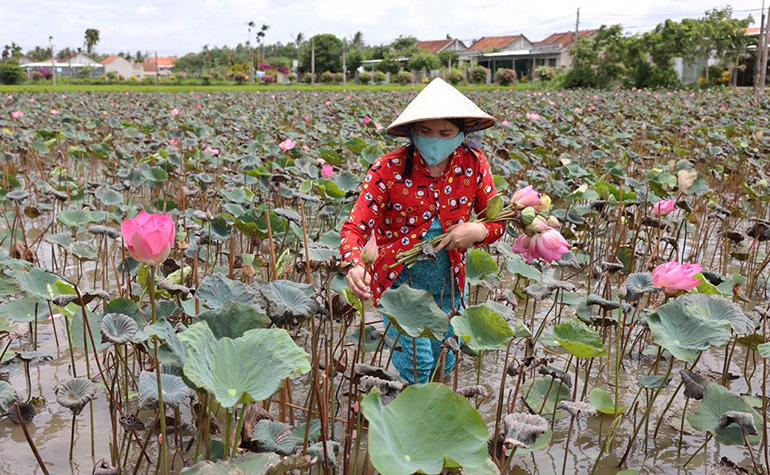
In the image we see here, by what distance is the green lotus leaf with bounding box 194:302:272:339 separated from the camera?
1.32m

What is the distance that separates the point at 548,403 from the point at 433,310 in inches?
28.1

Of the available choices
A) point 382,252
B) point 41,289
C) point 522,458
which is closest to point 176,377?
point 41,289

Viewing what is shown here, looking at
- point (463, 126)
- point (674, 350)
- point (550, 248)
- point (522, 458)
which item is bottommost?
point (522, 458)

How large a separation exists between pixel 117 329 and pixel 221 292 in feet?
0.92

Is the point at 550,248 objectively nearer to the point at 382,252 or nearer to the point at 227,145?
the point at 382,252

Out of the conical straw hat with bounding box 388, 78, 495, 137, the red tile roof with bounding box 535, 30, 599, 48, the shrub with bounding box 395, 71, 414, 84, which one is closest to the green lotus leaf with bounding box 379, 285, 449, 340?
the conical straw hat with bounding box 388, 78, 495, 137

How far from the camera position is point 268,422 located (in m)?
1.37

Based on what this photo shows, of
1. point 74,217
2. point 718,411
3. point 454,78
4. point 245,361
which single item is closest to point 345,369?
point 245,361

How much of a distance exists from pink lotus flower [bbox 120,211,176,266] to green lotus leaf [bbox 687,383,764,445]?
138cm

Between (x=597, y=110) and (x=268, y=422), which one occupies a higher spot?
(x=597, y=110)

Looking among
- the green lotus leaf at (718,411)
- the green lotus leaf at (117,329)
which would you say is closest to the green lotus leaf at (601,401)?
the green lotus leaf at (718,411)

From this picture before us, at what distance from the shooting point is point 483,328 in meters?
1.51

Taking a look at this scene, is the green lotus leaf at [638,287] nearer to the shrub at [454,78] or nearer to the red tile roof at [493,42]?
the shrub at [454,78]

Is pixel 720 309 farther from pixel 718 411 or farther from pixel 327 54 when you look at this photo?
pixel 327 54
